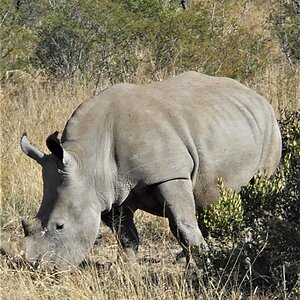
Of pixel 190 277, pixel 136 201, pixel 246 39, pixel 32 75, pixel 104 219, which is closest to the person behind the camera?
pixel 190 277

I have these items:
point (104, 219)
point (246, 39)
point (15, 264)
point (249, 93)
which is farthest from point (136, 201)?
point (246, 39)

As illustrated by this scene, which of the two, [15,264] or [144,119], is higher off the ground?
[144,119]

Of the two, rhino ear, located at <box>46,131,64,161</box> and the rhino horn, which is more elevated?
rhino ear, located at <box>46,131,64,161</box>

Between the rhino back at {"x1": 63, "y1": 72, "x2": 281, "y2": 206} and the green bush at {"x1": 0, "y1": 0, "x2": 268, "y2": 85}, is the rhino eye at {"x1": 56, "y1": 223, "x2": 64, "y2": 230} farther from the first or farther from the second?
the green bush at {"x1": 0, "y1": 0, "x2": 268, "y2": 85}

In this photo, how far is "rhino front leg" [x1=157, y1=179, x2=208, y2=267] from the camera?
5691 millimetres

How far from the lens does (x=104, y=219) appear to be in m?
6.31

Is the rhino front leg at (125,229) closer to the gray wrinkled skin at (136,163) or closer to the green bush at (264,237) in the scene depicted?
Result: the gray wrinkled skin at (136,163)

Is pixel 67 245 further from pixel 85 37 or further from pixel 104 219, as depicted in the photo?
pixel 85 37

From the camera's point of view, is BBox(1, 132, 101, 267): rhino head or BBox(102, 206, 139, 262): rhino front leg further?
BBox(102, 206, 139, 262): rhino front leg

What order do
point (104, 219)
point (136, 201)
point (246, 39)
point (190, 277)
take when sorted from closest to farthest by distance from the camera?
point (190, 277) < point (136, 201) < point (104, 219) < point (246, 39)

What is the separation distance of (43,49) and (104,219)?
303 inches

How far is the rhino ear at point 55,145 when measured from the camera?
535 centimetres

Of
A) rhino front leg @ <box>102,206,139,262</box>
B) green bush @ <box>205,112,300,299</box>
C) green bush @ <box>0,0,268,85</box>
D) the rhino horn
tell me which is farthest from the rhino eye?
green bush @ <box>0,0,268,85</box>

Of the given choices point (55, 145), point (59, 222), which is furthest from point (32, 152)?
point (59, 222)
